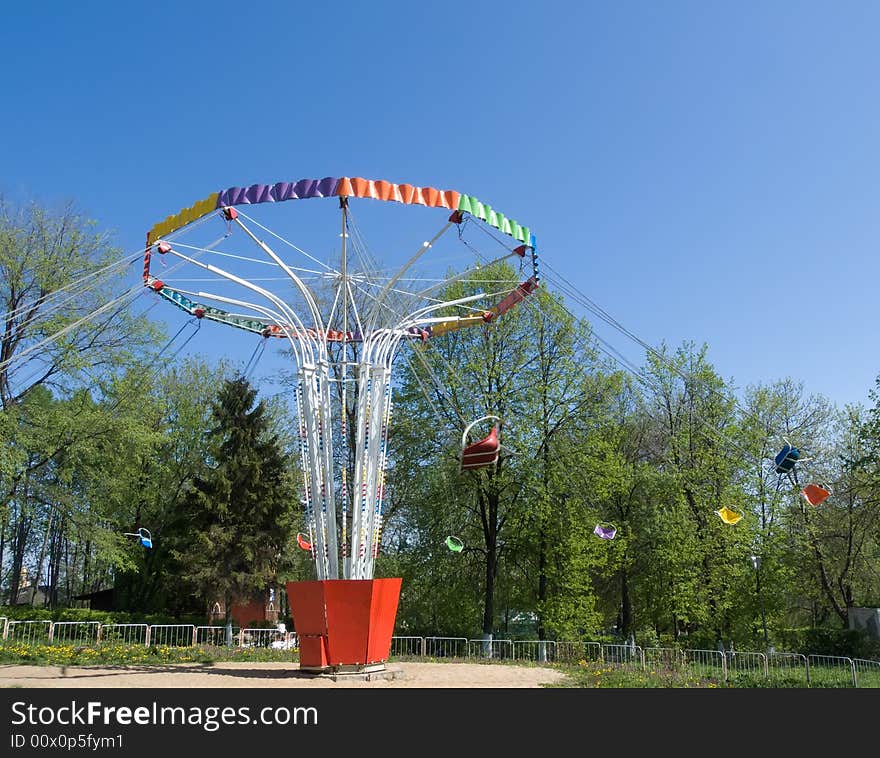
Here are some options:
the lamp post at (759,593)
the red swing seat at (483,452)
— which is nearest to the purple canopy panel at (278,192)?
the red swing seat at (483,452)

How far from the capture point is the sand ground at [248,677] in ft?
45.3

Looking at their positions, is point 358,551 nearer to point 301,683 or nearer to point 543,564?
point 301,683

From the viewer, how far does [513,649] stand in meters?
23.7

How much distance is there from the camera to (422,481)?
1140 inches

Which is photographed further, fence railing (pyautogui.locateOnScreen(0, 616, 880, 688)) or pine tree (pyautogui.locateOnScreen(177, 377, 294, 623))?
pine tree (pyautogui.locateOnScreen(177, 377, 294, 623))

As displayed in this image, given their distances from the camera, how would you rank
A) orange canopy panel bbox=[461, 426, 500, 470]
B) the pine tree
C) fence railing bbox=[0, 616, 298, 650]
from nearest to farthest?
1. orange canopy panel bbox=[461, 426, 500, 470]
2. fence railing bbox=[0, 616, 298, 650]
3. the pine tree

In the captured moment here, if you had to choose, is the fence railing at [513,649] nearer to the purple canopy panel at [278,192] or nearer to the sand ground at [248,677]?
the sand ground at [248,677]

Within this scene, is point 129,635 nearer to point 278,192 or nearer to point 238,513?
point 238,513

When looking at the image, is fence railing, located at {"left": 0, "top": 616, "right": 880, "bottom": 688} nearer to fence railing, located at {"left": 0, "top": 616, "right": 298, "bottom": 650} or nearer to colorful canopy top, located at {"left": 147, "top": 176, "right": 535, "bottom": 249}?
fence railing, located at {"left": 0, "top": 616, "right": 298, "bottom": 650}

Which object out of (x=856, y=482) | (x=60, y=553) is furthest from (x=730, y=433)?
(x=60, y=553)

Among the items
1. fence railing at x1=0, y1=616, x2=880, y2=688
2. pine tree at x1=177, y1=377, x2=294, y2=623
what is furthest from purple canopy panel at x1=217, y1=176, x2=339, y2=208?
pine tree at x1=177, y1=377, x2=294, y2=623

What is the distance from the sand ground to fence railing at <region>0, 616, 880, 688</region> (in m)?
3.49

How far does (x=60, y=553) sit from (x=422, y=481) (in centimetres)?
3306

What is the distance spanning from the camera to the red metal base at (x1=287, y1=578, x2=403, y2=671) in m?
14.7
